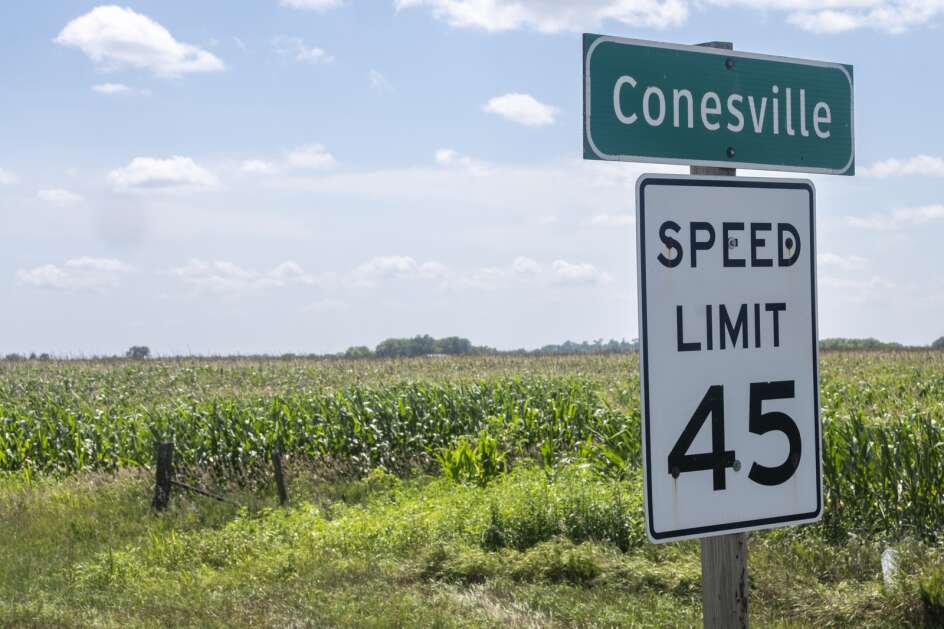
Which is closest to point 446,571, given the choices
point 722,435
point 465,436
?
point 722,435

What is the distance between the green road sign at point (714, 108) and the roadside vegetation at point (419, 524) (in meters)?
4.53

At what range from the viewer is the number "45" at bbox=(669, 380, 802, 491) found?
3072 millimetres

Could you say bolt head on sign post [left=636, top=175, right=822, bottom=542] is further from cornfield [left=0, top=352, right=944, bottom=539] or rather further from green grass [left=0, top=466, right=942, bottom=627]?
cornfield [left=0, top=352, right=944, bottom=539]

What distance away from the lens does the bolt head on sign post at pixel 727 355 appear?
9.99ft

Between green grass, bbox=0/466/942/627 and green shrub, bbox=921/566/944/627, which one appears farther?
green grass, bbox=0/466/942/627

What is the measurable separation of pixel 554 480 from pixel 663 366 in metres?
9.04

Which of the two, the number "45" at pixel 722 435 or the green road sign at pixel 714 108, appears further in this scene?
the green road sign at pixel 714 108

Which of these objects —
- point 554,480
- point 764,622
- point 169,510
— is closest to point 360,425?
point 169,510

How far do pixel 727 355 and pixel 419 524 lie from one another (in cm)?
768

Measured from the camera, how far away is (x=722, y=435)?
3119mm

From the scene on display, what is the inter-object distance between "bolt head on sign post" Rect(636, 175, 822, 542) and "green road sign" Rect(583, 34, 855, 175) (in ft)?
0.68

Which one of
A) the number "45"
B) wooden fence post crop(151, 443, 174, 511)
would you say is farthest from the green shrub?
wooden fence post crop(151, 443, 174, 511)

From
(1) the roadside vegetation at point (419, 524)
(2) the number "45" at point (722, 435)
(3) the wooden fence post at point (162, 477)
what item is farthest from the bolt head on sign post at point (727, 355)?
(3) the wooden fence post at point (162, 477)

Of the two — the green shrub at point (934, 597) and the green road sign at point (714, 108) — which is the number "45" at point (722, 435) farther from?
the green shrub at point (934, 597)
